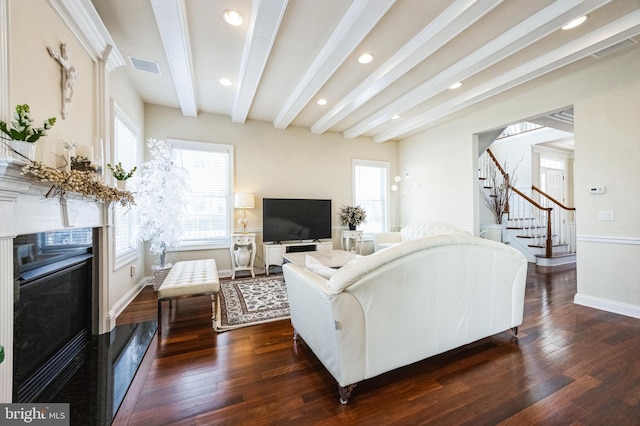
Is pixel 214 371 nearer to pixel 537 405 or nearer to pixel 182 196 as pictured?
pixel 537 405

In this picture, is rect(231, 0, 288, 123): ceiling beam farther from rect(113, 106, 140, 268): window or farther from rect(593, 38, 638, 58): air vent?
rect(593, 38, 638, 58): air vent

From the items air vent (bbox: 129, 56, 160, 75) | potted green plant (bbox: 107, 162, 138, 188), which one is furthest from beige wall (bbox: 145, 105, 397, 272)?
potted green plant (bbox: 107, 162, 138, 188)

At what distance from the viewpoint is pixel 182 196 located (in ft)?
13.3

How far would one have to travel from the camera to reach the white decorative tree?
12.3 feet

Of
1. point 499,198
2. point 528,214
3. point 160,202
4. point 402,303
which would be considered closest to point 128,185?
point 160,202

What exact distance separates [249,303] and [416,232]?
3.42 metres

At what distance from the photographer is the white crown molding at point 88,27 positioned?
1.93m

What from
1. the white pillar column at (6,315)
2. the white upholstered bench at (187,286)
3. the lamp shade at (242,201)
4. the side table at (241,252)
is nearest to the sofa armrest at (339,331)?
the white upholstered bench at (187,286)

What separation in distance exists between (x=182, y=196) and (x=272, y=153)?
202 cm

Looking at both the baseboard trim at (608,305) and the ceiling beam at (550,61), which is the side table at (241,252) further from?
the baseboard trim at (608,305)

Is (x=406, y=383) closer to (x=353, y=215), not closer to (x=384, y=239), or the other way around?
(x=384, y=239)

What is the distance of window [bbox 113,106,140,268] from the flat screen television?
2.12m

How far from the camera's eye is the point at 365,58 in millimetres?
3020

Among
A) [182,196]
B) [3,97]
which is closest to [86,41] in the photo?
[3,97]
